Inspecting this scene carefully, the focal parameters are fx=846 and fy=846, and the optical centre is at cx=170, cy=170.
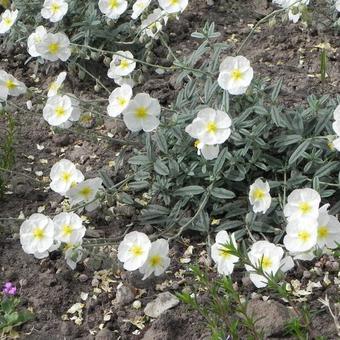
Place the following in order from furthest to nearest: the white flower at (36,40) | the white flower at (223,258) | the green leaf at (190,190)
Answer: the white flower at (36,40), the green leaf at (190,190), the white flower at (223,258)

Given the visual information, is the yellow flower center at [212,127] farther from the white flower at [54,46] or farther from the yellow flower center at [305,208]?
the white flower at [54,46]

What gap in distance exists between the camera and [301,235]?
2.97m

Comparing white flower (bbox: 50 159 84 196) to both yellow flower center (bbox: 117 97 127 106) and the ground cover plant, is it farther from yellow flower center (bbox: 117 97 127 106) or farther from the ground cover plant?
yellow flower center (bbox: 117 97 127 106)

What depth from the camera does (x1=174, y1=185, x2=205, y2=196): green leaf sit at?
11.5 feet

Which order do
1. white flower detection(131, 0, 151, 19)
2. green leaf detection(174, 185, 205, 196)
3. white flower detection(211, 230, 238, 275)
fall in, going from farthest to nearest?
1. white flower detection(131, 0, 151, 19)
2. green leaf detection(174, 185, 205, 196)
3. white flower detection(211, 230, 238, 275)

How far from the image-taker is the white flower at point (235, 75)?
3.43 meters

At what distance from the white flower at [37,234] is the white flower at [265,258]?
78cm

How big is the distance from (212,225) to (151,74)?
119cm

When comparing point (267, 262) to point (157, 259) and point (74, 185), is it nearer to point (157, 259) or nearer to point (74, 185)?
point (157, 259)

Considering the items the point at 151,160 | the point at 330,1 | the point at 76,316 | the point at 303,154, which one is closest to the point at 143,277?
the point at 76,316

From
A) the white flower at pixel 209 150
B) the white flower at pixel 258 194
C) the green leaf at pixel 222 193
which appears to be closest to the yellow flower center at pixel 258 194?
the white flower at pixel 258 194

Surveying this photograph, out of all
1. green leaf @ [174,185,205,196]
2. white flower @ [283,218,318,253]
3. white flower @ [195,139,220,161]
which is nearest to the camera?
white flower @ [283,218,318,253]

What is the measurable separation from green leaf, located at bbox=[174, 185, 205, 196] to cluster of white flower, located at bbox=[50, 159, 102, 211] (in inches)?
13.4

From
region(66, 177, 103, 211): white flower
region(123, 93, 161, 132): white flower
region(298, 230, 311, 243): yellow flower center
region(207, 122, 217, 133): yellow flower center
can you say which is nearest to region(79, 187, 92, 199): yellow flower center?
region(66, 177, 103, 211): white flower
